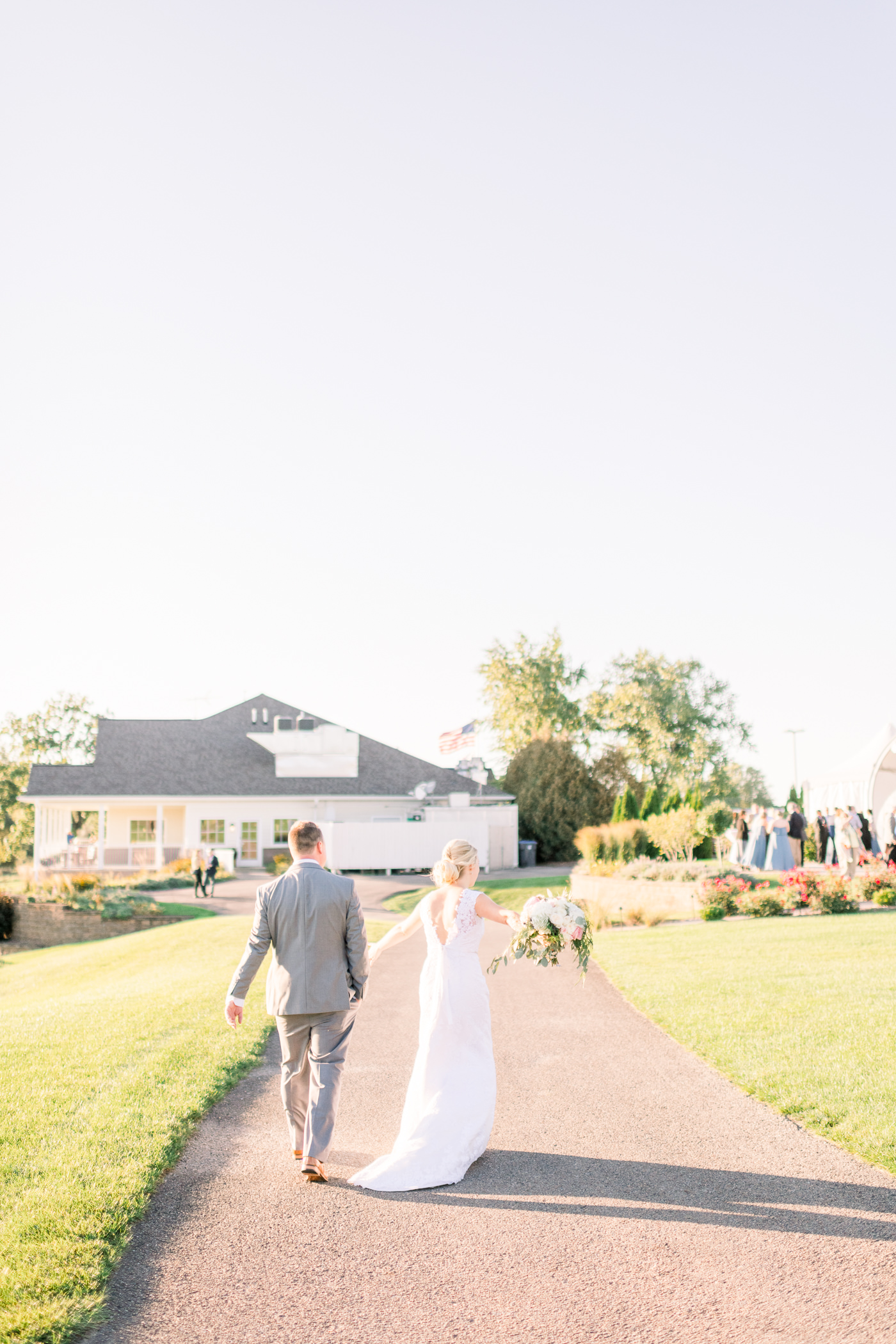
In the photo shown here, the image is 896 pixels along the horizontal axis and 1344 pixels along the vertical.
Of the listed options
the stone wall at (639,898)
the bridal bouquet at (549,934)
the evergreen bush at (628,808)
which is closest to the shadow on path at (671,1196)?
the bridal bouquet at (549,934)

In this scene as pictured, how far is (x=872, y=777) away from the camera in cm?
3606

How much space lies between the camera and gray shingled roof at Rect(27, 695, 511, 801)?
4022 centimetres

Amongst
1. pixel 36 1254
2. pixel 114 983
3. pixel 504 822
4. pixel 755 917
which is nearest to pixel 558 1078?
pixel 36 1254

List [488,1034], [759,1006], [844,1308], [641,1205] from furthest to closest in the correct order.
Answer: [759,1006], [488,1034], [641,1205], [844,1308]

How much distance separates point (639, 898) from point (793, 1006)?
1371cm

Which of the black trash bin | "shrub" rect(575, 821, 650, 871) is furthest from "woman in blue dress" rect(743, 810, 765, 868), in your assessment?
the black trash bin

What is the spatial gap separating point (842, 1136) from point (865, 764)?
33.2 m

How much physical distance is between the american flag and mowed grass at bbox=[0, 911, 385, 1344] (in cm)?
2535

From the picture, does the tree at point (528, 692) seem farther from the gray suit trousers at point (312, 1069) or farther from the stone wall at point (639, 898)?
the gray suit trousers at point (312, 1069)

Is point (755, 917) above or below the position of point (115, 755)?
below

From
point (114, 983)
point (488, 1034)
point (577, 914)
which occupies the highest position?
point (577, 914)

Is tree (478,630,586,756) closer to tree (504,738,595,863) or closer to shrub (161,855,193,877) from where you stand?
tree (504,738,595,863)

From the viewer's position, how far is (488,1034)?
245 inches

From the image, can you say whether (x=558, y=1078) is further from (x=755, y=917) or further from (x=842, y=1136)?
(x=755, y=917)
